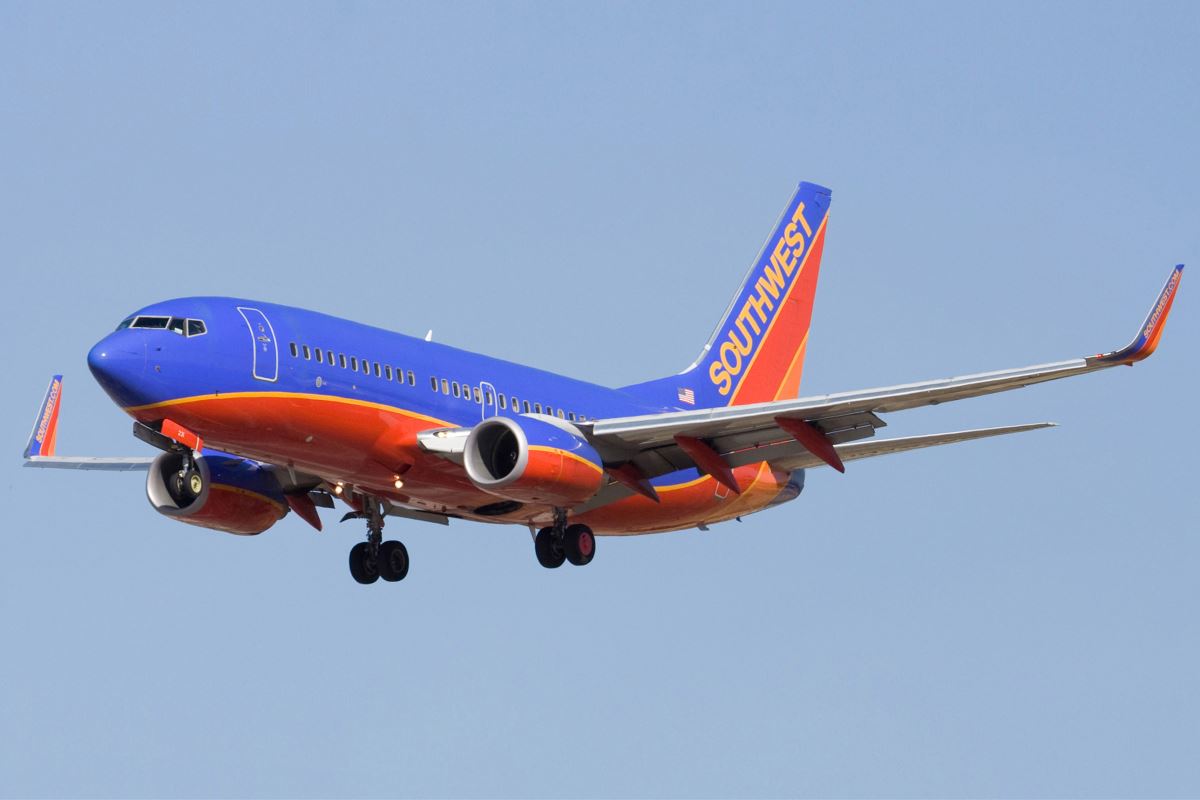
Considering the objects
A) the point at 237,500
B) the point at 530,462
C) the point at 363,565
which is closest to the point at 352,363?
the point at 530,462

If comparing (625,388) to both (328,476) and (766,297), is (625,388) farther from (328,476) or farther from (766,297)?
(328,476)

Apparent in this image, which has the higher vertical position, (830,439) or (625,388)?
(625,388)

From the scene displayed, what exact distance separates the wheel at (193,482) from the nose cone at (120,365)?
2.91 meters

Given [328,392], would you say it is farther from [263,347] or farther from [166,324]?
[166,324]

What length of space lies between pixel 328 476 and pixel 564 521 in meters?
5.49

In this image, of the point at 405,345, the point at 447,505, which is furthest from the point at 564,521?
the point at 405,345

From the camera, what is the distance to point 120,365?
39.2m

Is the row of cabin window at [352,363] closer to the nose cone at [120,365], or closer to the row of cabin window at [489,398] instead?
the row of cabin window at [489,398]

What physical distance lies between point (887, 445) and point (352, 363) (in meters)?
12.9

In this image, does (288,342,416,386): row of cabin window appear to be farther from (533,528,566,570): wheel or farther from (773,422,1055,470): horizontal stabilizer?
(773,422,1055,470): horizontal stabilizer

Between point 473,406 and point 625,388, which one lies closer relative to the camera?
point 473,406

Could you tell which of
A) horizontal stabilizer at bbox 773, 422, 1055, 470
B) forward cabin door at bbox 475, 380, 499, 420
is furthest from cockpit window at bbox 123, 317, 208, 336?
horizontal stabilizer at bbox 773, 422, 1055, 470

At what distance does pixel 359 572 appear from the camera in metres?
48.6

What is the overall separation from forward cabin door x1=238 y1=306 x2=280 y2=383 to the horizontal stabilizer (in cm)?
1234
